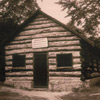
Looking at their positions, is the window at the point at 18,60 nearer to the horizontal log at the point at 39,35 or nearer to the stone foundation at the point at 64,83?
the horizontal log at the point at 39,35

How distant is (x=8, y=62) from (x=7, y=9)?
36.8 ft

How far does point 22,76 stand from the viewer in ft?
43.2

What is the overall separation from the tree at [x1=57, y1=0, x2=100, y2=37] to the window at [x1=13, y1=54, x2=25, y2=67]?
209 inches

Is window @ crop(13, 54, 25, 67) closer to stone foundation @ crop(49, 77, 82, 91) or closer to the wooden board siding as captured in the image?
the wooden board siding

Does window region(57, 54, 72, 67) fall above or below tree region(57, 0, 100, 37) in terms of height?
below

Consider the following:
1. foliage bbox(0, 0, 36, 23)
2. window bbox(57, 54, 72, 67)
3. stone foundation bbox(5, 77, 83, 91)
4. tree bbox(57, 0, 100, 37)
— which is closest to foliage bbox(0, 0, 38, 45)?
foliage bbox(0, 0, 36, 23)

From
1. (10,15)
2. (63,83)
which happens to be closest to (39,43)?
(63,83)

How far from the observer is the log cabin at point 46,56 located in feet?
39.1

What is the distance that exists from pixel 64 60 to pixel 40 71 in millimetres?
1832

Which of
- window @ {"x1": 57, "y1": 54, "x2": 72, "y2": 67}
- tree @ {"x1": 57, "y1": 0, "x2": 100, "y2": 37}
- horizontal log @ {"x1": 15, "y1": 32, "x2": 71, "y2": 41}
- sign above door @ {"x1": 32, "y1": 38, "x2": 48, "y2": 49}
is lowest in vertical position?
window @ {"x1": 57, "y1": 54, "x2": 72, "y2": 67}

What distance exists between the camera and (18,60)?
536 inches

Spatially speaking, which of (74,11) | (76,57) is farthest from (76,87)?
(74,11)

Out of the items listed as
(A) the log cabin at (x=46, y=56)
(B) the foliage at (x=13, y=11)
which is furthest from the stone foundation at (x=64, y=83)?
(B) the foliage at (x=13, y=11)

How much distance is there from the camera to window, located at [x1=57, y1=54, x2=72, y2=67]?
12.2 m
